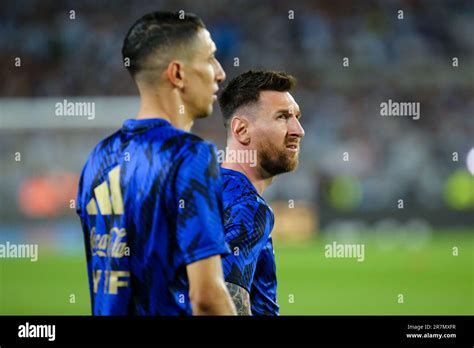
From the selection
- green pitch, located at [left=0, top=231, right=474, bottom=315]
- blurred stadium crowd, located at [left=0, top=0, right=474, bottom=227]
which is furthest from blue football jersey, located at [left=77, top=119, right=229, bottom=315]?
blurred stadium crowd, located at [left=0, top=0, right=474, bottom=227]

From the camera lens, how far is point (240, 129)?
491 cm

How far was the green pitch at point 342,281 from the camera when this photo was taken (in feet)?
42.9

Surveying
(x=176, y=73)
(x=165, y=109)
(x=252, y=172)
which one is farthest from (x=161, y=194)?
(x=252, y=172)

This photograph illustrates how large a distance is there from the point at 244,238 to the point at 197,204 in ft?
3.96

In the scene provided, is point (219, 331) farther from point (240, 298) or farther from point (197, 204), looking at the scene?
point (197, 204)

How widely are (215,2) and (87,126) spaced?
462 cm

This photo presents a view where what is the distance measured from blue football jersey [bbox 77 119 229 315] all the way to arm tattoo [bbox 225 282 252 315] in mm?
951

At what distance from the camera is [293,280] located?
14852 mm

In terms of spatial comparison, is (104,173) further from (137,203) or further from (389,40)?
(389,40)

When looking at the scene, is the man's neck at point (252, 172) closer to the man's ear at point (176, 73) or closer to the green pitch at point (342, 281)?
the man's ear at point (176, 73)

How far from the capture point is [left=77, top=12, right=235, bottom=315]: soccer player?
10.3ft

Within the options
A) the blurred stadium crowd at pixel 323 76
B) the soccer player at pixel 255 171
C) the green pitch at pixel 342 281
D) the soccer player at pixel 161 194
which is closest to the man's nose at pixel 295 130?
the soccer player at pixel 255 171

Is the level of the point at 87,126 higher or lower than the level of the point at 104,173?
higher

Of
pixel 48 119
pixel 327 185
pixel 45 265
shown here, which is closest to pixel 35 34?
pixel 48 119
